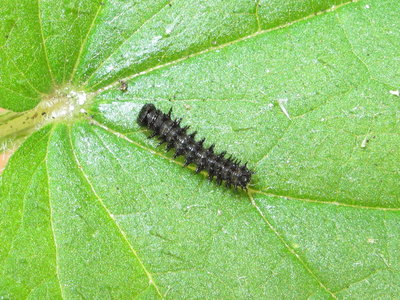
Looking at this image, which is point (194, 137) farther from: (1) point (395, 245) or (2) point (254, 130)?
(1) point (395, 245)

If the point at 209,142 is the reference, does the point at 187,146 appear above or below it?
above

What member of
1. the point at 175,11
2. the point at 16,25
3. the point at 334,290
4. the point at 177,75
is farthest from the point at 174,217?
the point at 16,25

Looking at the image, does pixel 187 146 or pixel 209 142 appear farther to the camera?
pixel 209 142
